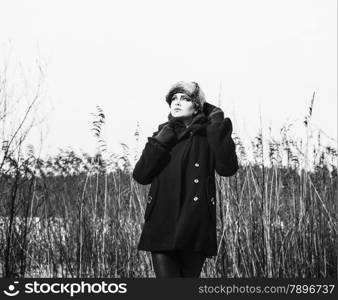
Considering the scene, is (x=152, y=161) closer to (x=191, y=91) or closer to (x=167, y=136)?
(x=167, y=136)

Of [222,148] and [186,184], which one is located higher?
[222,148]

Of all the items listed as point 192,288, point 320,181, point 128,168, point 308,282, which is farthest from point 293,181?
point 192,288

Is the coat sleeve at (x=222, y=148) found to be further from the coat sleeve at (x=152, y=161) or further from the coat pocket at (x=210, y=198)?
the coat sleeve at (x=152, y=161)

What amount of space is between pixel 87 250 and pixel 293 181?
1.46 meters

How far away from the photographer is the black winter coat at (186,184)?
1.89 metres

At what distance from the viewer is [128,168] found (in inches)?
146

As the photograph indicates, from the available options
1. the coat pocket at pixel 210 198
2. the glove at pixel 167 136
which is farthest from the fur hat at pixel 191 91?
the coat pocket at pixel 210 198

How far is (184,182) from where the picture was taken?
76.8 inches

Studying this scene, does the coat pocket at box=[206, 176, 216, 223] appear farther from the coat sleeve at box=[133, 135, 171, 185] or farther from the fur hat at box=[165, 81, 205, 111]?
the fur hat at box=[165, 81, 205, 111]

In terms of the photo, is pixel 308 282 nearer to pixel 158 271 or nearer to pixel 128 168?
pixel 158 271

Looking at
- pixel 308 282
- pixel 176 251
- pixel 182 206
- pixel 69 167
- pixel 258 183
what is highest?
pixel 69 167

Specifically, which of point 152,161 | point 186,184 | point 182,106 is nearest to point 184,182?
point 186,184

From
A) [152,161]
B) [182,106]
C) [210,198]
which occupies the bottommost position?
A: [210,198]

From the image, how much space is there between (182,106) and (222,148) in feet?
0.75
